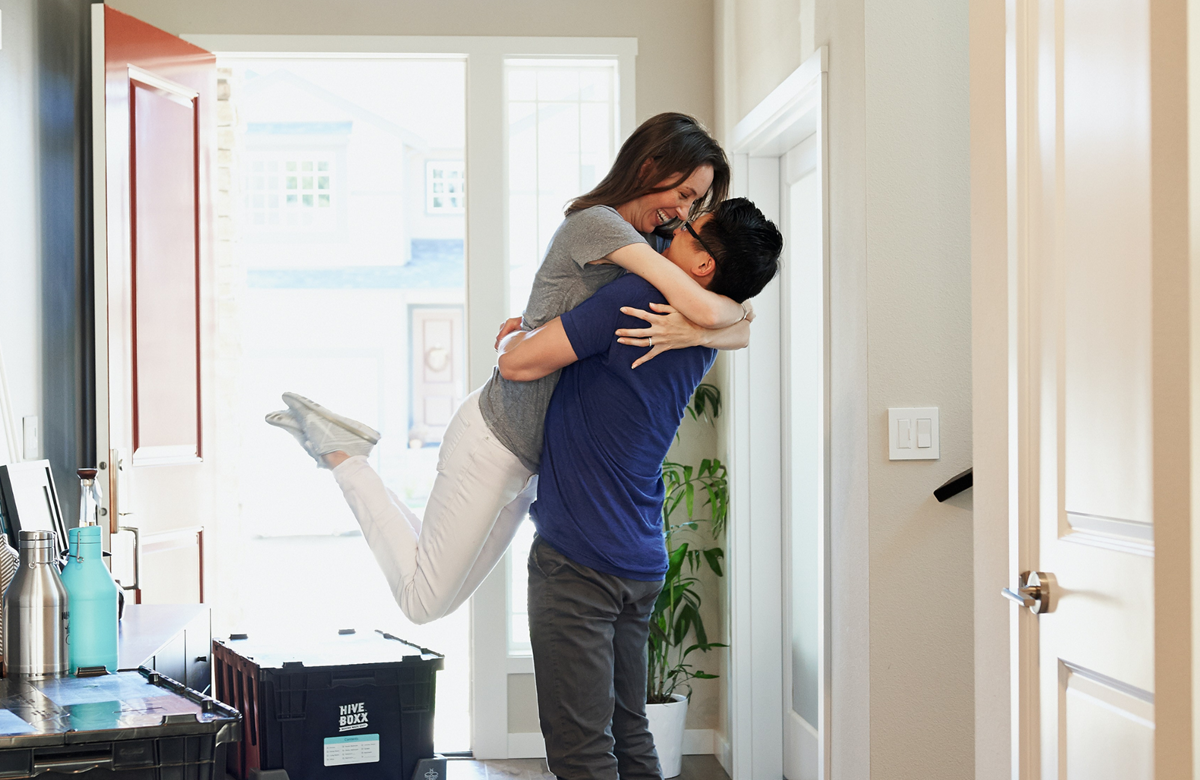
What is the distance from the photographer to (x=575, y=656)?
1.72 meters

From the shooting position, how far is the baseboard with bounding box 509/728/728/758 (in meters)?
3.46

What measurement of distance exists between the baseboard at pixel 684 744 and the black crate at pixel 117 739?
2.18 metres

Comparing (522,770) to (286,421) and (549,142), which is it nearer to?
(286,421)

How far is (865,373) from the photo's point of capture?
7.14ft

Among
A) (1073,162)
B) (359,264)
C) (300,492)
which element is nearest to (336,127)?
(359,264)

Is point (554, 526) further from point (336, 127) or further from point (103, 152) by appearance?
point (336, 127)

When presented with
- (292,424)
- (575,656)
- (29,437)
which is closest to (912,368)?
(575,656)

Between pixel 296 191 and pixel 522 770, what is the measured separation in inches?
353

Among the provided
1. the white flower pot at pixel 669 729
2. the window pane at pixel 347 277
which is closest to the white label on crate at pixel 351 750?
the white flower pot at pixel 669 729

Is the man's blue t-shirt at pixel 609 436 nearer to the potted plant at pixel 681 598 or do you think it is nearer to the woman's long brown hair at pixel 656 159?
the woman's long brown hair at pixel 656 159

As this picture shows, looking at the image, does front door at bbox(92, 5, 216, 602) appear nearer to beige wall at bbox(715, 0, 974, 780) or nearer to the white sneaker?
the white sneaker

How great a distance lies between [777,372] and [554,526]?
5.36 feet

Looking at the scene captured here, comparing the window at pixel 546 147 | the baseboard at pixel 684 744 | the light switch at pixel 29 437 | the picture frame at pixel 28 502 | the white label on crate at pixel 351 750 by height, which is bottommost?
the baseboard at pixel 684 744

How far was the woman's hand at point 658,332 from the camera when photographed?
66.8 inches
